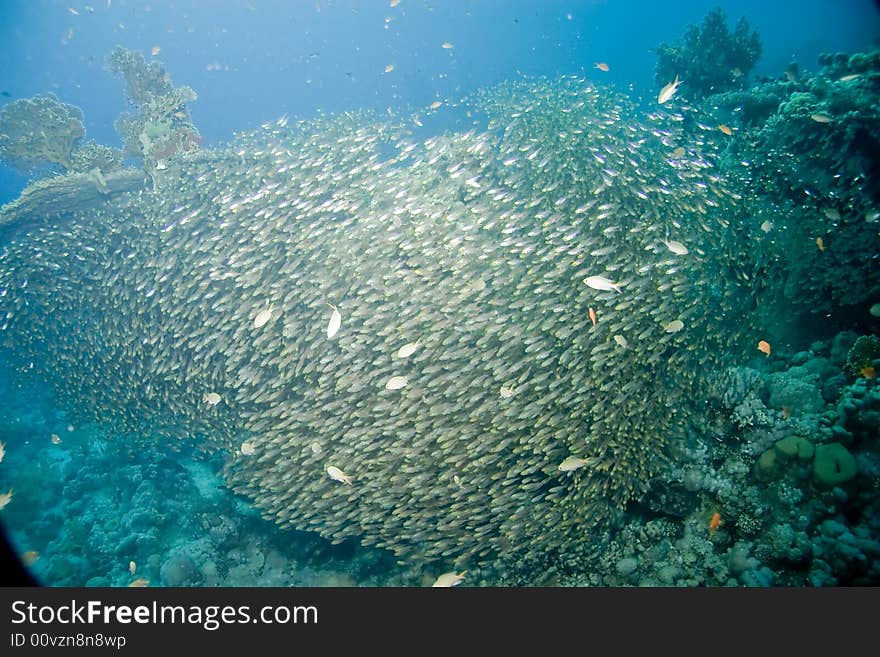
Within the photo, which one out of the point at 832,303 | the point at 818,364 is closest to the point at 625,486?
the point at 818,364

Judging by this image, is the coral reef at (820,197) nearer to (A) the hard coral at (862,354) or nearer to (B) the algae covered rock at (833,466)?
(A) the hard coral at (862,354)

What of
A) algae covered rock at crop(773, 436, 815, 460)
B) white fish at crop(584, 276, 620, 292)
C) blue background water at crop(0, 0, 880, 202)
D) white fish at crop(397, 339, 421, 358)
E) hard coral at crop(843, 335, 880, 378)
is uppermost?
blue background water at crop(0, 0, 880, 202)

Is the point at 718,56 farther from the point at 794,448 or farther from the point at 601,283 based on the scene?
the point at 794,448

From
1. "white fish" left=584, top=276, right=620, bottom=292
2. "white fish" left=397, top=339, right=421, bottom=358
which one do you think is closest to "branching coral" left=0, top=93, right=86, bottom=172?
"white fish" left=397, top=339, right=421, bottom=358

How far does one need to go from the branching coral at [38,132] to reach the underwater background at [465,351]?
7 centimetres

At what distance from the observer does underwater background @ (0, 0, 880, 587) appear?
18.5 feet

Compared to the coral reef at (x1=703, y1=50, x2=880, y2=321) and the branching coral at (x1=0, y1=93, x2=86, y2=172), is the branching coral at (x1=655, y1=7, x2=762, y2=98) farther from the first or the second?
the branching coral at (x1=0, y1=93, x2=86, y2=172)

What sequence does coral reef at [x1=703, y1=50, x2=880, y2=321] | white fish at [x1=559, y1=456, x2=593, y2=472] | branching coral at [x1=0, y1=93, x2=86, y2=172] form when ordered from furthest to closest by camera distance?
branching coral at [x1=0, y1=93, x2=86, y2=172]
coral reef at [x1=703, y1=50, x2=880, y2=321]
white fish at [x1=559, y1=456, x2=593, y2=472]

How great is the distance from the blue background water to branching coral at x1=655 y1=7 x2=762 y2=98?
43193mm

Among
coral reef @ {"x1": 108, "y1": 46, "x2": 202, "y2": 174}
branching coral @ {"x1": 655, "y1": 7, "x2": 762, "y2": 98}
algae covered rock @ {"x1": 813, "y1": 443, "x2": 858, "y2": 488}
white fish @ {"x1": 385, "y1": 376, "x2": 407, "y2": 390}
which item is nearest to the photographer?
algae covered rock @ {"x1": 813, "y1": 443, "x2": 858, "y2": 488}

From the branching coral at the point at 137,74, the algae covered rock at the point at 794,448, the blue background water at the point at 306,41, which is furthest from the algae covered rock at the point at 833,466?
the blue background water at the point at 306,41

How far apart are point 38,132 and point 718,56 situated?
20337 millimetres

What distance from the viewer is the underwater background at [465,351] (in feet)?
18.5

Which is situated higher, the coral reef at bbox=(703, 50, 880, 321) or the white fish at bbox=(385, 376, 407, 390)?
the coral reef at bbox=(703, 50, 880, 321)
